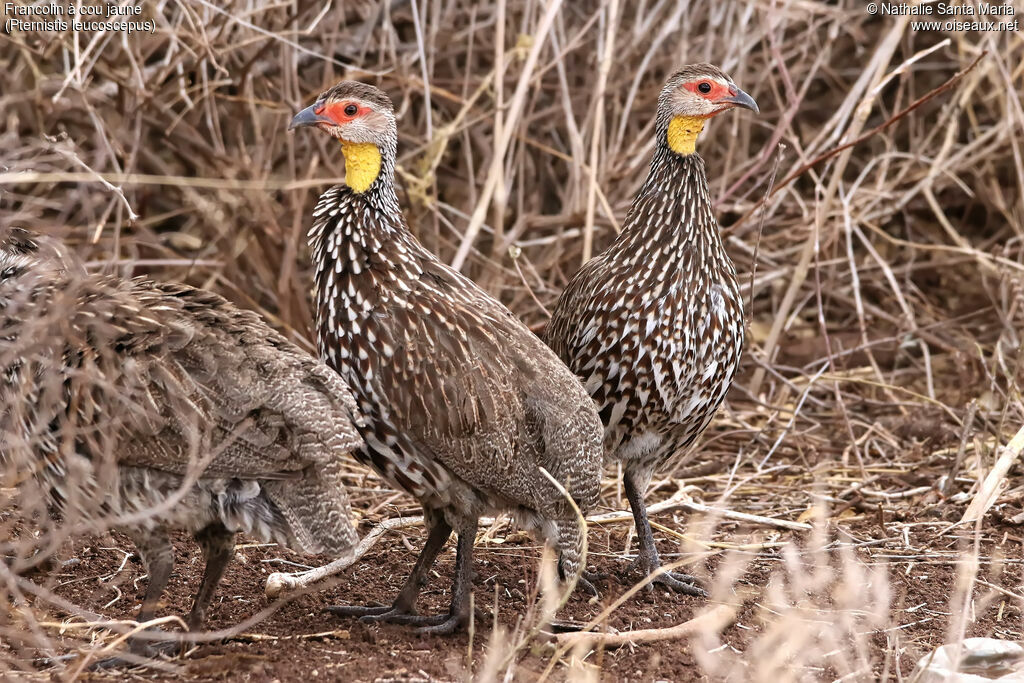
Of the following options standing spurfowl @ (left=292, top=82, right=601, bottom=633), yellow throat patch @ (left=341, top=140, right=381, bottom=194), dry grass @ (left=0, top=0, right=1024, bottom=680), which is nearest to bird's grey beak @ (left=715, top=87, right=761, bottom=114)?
dry grass @ (left=0, top=0, right=1024, bottom=680)

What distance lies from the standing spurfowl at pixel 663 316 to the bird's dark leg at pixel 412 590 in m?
0.73

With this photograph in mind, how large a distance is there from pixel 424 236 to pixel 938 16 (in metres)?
3.34

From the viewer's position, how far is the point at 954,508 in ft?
17.4

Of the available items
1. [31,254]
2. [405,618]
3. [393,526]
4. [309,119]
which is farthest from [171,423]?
[393,526]

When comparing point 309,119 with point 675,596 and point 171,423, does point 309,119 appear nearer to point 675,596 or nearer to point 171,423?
point 171,423

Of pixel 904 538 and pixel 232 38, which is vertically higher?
pixel 232 38

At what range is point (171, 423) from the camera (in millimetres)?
3666

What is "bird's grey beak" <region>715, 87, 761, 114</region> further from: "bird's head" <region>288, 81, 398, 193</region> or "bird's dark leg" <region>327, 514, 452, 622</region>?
"bird's dark leg" <region>327, 514, 452, 622</region>

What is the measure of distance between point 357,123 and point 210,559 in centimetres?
155

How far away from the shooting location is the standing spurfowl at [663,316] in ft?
15.2

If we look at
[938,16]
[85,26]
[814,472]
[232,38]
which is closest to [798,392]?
[814,472]

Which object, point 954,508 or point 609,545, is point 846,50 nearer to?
point 954,508

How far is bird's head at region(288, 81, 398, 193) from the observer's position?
14.5 feet

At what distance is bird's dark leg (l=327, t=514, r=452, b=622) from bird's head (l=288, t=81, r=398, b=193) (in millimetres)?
1200
